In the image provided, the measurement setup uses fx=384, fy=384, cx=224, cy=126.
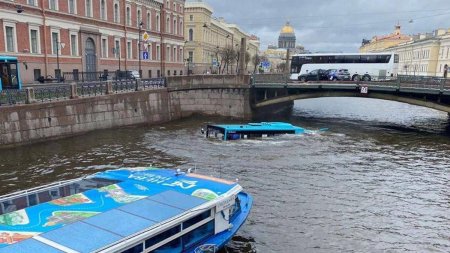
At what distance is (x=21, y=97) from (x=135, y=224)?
18.5 metres

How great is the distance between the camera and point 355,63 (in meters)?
47.4

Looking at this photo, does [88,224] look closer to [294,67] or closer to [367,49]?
[294,67]

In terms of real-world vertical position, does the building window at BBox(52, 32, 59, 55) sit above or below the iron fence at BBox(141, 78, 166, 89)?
above

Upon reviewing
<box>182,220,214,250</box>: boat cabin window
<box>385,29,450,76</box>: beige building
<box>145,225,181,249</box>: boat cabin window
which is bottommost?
<box>182,220,214,250</box>: boat cabin window

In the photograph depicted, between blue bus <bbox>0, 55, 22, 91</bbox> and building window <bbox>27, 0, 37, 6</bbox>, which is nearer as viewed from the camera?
blue bus <bbox>0, 55, 22, 91</bbox>

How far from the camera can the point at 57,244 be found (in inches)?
267

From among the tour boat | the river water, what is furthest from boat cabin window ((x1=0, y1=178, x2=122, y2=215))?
the tour boat

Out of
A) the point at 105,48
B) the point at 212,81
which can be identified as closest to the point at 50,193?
the point at 212,81

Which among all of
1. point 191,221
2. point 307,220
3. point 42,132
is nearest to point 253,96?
point 42,132

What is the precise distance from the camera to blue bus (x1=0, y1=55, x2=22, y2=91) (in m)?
24.5

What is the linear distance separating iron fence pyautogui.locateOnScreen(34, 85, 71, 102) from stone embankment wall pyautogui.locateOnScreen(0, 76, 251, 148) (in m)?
0.53

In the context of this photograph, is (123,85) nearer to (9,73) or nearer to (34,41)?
(9,73)

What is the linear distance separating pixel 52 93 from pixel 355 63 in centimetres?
3592

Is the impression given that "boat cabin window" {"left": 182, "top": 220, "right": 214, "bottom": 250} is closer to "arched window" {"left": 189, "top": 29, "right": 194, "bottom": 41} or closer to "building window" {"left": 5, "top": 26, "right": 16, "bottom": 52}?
"building window" {"left": 5, "top": 26, "right": 16, "bottom": 52}
